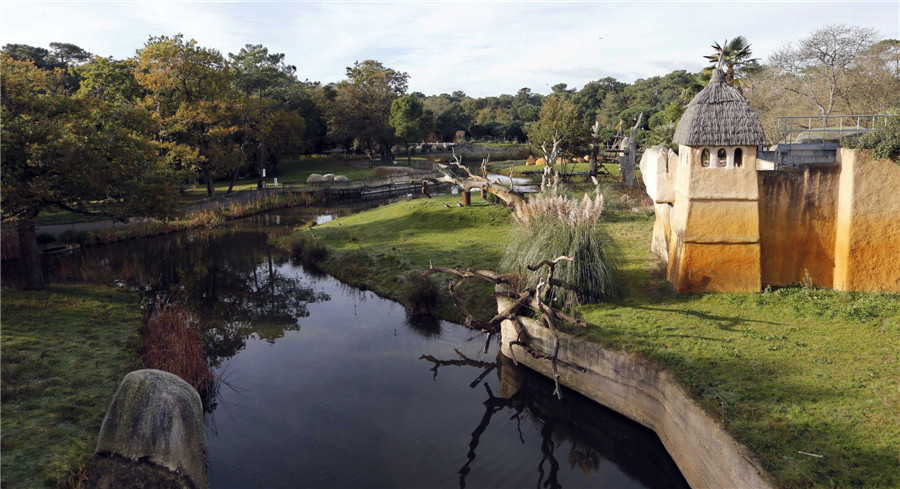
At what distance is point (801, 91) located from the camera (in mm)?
31844

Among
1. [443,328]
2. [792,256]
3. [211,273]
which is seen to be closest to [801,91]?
[792,256]

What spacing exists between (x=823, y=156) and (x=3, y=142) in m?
20.4

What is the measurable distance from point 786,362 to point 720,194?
4.60m

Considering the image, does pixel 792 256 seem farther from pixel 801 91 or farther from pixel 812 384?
pixel 801 91

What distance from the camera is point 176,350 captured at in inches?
484

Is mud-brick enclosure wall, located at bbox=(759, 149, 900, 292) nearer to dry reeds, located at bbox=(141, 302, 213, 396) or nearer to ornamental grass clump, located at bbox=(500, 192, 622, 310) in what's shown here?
ornamental grass clump, located at bbox=(500, 192, 622, 310)

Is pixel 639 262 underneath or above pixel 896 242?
underneath

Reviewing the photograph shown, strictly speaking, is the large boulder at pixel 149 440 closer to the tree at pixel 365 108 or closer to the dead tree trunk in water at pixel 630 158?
the dead tree trunk in water at pixel 630 158

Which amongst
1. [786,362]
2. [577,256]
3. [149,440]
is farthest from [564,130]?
[149,440]

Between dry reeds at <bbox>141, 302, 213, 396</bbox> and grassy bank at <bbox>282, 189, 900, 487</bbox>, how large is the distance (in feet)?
23.5

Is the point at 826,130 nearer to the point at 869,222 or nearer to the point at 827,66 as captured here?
the point at 869,222

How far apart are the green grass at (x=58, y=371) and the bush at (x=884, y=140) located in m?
15.8

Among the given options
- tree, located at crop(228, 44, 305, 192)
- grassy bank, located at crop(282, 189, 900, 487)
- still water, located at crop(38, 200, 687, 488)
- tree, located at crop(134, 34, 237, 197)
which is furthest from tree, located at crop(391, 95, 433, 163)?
grassy bank, located at crop(282, 189, 900, 487)

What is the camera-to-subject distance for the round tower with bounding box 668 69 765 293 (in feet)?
41.6
